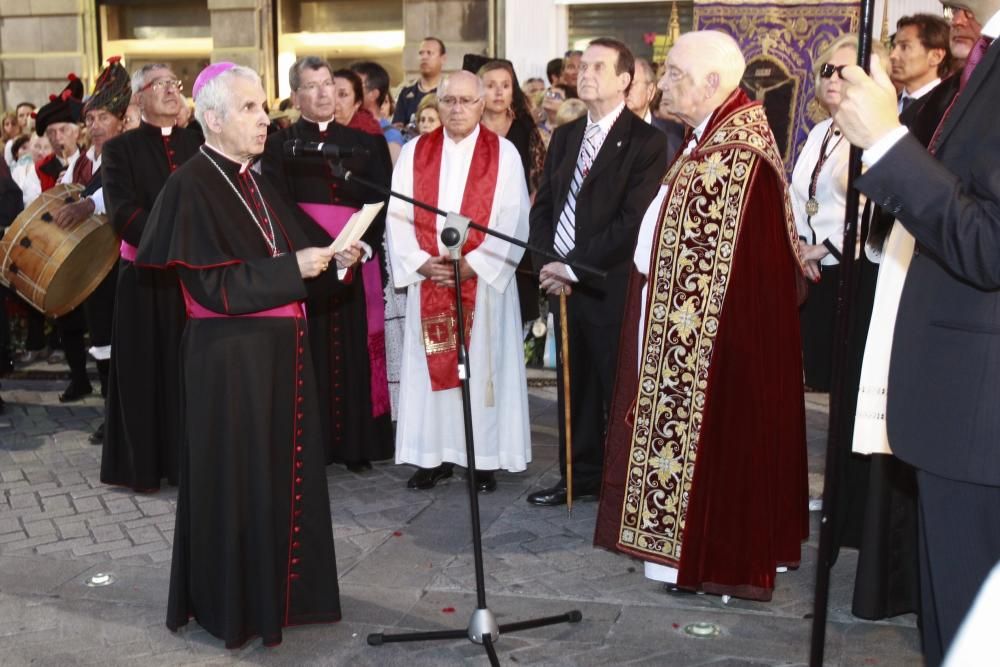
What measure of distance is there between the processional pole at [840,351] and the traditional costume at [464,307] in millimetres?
3379

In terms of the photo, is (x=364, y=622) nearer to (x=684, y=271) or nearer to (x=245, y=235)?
(x=245, y=235)

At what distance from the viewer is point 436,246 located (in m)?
6.03

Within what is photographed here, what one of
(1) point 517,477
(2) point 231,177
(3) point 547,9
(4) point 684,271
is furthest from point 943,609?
(3) point 547,9

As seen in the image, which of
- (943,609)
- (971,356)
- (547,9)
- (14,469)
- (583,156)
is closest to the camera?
(971,356)

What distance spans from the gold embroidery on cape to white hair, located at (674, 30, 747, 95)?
0.14 metres

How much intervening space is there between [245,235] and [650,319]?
160 cm

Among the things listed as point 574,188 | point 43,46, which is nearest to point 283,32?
point 43,46

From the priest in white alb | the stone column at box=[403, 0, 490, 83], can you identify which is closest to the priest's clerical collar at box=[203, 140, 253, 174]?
the priest in white alb

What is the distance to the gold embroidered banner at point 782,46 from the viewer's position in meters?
9.23

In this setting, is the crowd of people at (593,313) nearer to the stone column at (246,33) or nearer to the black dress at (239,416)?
the black dress at (239,416)

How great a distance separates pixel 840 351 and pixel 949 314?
10.0 inches

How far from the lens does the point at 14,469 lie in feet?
21.9

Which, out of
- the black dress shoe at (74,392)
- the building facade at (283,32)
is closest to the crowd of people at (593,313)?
the black dress shoe at (74,392)

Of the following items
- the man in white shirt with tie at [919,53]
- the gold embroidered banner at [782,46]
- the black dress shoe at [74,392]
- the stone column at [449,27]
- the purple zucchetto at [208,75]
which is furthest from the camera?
the stone column at [449,27]
